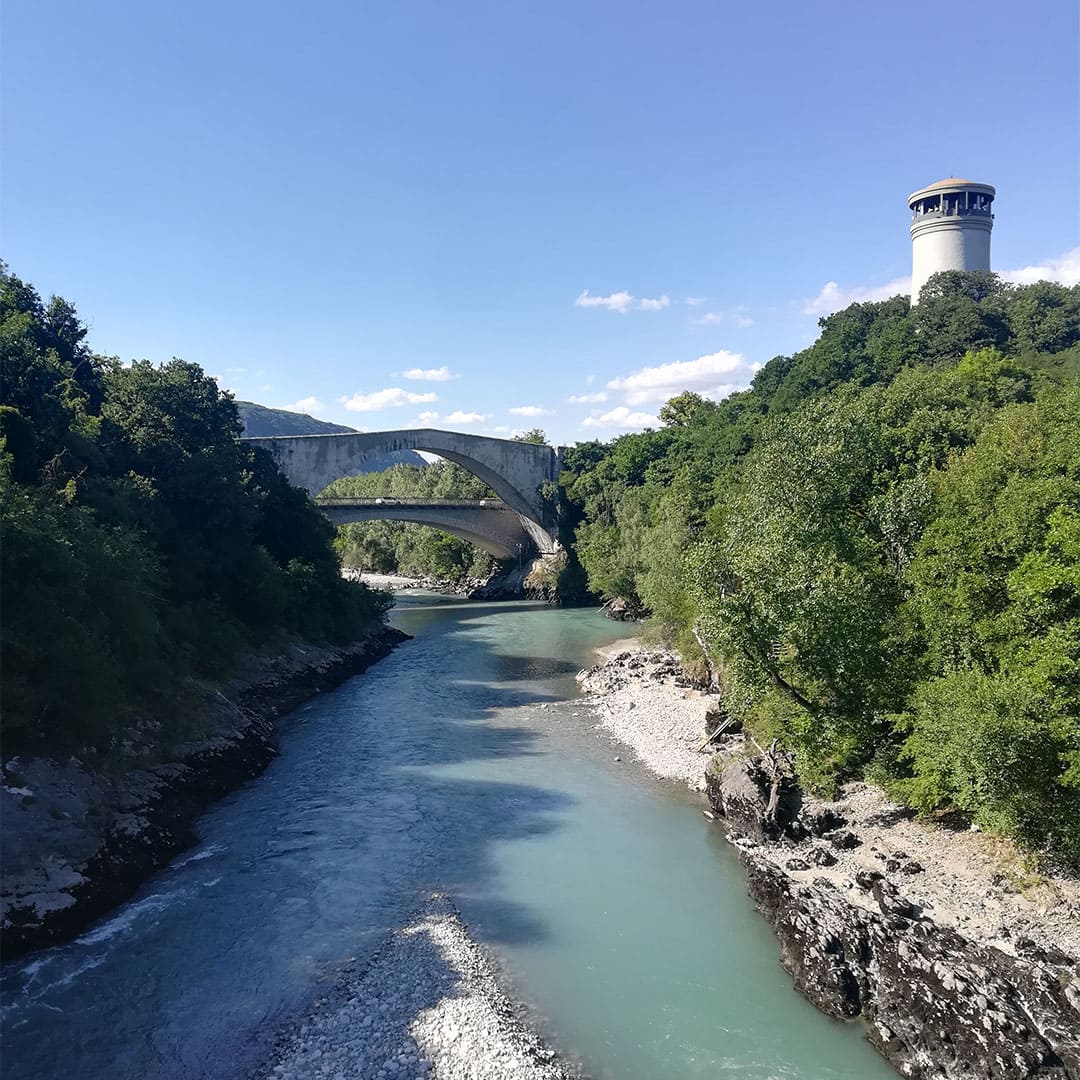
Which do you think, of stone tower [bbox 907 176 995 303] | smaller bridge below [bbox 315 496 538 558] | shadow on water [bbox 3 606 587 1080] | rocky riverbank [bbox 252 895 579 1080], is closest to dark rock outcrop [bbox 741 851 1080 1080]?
rocky riverbank [bbox 252 895 579 1080]

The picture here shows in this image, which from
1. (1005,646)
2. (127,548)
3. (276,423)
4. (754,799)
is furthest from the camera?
(276,423)

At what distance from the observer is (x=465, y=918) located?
1064 cm

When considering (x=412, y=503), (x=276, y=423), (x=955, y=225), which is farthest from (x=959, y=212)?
(x=276, y=423)

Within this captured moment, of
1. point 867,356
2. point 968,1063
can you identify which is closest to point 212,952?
point 968,1063

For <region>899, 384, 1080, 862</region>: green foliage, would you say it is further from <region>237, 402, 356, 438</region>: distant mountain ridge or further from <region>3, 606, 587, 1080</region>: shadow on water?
<region>237, 402, 356, 438</region>: distant mountain ridge

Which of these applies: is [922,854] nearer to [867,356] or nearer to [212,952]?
[212,952]

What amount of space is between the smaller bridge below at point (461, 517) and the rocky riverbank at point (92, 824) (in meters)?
28.2

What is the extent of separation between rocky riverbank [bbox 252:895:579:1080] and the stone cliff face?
11.5ft

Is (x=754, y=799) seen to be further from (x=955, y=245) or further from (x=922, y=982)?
(x=955, y=245)

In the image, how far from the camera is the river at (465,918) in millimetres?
8156

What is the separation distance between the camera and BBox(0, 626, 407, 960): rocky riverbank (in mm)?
10062

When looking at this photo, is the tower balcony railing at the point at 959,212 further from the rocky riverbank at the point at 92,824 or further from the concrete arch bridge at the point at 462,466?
the rocky riverbank at the point at 92,824

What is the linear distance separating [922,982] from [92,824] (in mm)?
11661

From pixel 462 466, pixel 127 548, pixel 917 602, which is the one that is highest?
pixel 462 466
